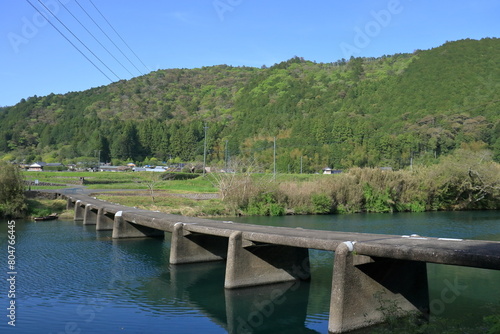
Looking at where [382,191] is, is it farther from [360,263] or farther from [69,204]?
[360,263]

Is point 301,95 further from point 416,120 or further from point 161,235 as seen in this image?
point 161,235

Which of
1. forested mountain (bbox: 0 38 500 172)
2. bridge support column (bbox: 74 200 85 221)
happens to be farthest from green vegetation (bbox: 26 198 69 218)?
forested mountain (bbox: 0 38 500 172)

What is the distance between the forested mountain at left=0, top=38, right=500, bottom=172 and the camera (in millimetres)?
95812

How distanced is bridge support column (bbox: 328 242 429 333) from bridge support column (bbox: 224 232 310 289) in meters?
5.00

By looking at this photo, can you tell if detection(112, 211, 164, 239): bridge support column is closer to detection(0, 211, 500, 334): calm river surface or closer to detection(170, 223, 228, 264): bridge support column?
detection(0, 211, 500, 334): calm river surface

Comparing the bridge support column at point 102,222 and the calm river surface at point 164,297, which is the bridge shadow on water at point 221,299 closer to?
the calm river surface at point 164,297

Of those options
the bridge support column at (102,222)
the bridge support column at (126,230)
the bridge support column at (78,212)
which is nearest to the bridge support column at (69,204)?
the bridge support column at (78,212)

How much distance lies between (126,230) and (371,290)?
20.4 meters

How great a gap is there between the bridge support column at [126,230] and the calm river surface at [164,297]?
3.46 metres

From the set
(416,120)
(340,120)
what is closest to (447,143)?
(416,120)

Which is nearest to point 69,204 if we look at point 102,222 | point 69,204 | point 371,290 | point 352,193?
point 69,204

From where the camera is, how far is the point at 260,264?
16.8 meters

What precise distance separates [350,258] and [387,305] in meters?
1.80

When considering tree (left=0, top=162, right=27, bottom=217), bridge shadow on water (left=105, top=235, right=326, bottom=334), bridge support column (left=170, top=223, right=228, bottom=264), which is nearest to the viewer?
bridge shadow on water (left=105, top=235, right=326, bottom=334)
